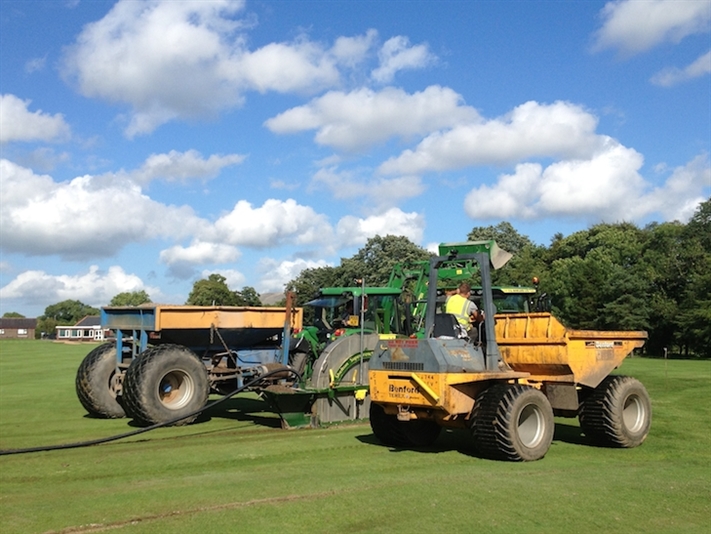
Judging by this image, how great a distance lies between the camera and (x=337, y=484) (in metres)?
7.96

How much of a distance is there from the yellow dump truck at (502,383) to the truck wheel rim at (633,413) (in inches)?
0.6

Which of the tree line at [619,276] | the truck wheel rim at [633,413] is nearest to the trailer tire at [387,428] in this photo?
the truck wheel rim at [633,413]

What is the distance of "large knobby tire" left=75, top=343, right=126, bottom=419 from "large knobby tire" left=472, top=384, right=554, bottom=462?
8044mm

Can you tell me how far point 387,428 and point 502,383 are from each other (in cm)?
187

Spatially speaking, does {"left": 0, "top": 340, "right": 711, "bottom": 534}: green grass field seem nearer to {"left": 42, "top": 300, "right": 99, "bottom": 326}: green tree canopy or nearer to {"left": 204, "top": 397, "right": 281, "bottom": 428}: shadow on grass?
{"left": 204, "top": 397, "right": 281, "bottom": 428}: shadow on grass

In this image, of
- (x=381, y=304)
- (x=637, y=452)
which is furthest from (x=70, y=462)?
(x=637, y=452)

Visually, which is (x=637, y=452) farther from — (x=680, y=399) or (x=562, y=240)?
(x=562, y=240)

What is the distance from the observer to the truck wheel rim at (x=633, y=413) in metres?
11.0

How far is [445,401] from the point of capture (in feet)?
30.7

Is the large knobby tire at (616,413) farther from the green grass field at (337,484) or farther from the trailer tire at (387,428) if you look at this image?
the trailer tire at (387,428)

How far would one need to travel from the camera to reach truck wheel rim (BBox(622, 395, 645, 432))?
1100 cm

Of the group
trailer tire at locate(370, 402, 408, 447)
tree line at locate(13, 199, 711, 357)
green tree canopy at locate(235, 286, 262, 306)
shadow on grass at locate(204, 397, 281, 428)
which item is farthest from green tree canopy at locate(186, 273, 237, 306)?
trailer tire at locate(370, 402, 408, 447)

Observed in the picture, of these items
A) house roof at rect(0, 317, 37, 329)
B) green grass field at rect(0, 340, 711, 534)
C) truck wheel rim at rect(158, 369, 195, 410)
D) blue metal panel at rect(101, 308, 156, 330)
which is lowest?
green grass field at rect(0, 340, 711, 534)

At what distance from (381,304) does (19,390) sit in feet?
39.0
